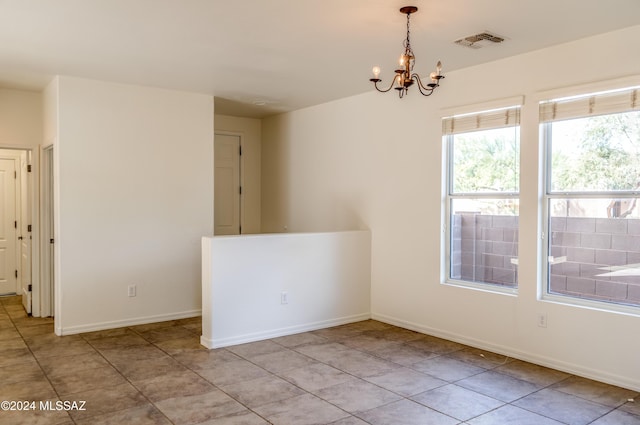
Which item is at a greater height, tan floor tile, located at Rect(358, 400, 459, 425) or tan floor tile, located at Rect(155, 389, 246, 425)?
tan floor tile, located at Rect(155, 389, 246, 425)

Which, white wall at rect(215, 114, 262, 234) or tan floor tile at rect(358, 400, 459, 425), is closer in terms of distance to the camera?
tan floor tile at rect(358, 400, 459, 425)

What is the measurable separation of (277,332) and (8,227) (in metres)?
4.65

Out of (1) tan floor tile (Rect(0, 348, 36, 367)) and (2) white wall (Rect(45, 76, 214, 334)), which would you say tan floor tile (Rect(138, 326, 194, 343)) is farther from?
(1) tan floor tile (Rect(0, 348, 36, 367))

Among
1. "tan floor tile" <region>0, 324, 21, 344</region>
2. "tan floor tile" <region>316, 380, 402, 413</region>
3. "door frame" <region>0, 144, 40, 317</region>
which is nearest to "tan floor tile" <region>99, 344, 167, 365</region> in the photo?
"tan floor tile" <region>0, 324, 21, 344</region>

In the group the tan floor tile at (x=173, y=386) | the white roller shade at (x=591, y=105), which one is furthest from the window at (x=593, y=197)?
the tan floor tile at (x=173, y=386)

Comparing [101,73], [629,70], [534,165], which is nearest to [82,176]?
[101,73]

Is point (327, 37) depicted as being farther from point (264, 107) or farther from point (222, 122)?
point (222, 122)

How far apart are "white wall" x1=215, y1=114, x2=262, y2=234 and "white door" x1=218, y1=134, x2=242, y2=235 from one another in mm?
86

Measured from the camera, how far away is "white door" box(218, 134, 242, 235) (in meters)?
7.16

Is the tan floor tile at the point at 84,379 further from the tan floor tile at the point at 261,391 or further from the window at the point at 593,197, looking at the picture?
the window at the point at 593,197

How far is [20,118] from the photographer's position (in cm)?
561

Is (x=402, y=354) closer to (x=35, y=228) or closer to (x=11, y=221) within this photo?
(x=35, y=228)

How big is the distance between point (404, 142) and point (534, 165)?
4.82 ft

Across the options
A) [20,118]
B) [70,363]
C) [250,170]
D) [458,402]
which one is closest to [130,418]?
[70,363]
